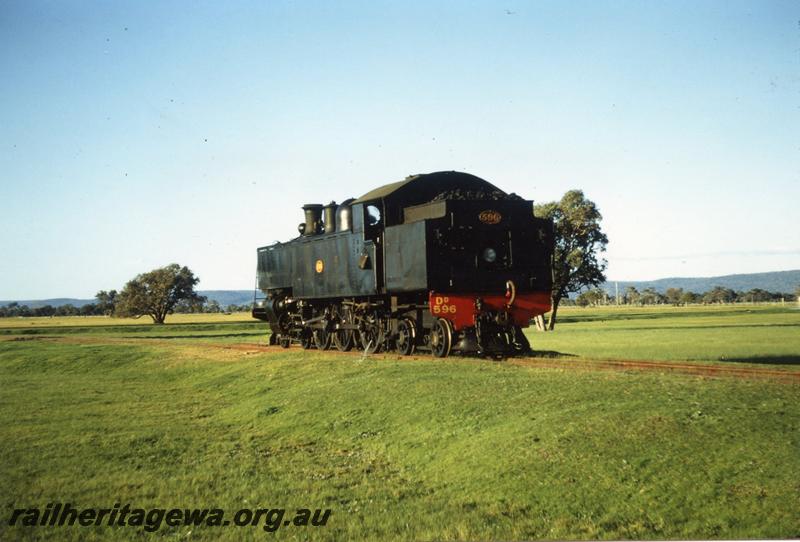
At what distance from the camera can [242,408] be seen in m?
16.7

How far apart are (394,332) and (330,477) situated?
1032 centimetres

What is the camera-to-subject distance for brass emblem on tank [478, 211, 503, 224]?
18.4 meters

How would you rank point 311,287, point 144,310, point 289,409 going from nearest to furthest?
point 289,409, point 311,287, point 144,310

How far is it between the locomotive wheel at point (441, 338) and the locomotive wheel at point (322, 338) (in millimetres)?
5948

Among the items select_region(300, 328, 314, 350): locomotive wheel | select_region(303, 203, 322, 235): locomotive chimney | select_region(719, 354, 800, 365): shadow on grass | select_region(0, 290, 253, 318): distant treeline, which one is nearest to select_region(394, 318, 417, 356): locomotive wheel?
select_region(300, 328, 314, 350): locomotive wheel

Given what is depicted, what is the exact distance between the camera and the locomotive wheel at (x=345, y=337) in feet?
73.6

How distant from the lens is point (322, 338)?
24.8m

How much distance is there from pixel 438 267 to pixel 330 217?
6.55m

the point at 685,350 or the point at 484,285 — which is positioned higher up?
the point at 484,285

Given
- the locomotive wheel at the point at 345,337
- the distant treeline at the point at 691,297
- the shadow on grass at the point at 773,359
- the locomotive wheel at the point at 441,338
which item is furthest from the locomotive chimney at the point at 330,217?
the distant treeline at the point at 691,297

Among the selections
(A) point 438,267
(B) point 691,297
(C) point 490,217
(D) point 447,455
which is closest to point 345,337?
(A) point 438,267

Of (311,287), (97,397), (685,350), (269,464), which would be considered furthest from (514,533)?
(685,350)

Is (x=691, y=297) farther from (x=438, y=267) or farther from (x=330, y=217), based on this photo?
(x=438, y=267)

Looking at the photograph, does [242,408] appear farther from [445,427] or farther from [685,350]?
[685,350]
